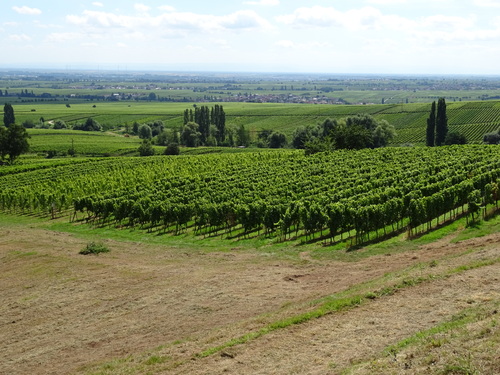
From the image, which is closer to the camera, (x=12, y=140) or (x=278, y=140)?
(x=12, y=140)

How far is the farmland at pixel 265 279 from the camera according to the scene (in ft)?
54.4

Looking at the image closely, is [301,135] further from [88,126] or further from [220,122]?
[88,126]

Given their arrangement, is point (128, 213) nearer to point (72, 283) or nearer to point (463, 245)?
point (72, 283)

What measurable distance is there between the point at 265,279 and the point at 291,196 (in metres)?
19.3

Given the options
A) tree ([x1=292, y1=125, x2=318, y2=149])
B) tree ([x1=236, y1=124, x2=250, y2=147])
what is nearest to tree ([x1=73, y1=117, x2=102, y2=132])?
tree ([x1=236, y1=124, x2=250, y2=147])

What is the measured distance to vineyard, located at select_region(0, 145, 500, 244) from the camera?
3412cm

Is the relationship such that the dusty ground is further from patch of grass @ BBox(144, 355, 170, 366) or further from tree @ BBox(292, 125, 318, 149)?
tree @ BBox(292, 125, 318, 149)

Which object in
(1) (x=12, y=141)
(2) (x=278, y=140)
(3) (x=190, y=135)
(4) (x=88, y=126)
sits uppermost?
(1) (x=12, y=141)

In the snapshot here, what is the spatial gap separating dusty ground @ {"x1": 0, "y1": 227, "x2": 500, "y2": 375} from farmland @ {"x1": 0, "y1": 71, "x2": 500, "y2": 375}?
0.28 feet

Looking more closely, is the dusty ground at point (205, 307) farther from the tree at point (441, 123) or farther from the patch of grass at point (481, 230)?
the tree at point (441, 123)

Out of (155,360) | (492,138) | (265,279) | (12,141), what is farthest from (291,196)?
(12,141)

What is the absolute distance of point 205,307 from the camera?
22.7 m

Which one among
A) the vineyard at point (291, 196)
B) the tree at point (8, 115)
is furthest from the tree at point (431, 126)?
the tree at point (8, 115)

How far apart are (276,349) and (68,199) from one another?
46115 mm
